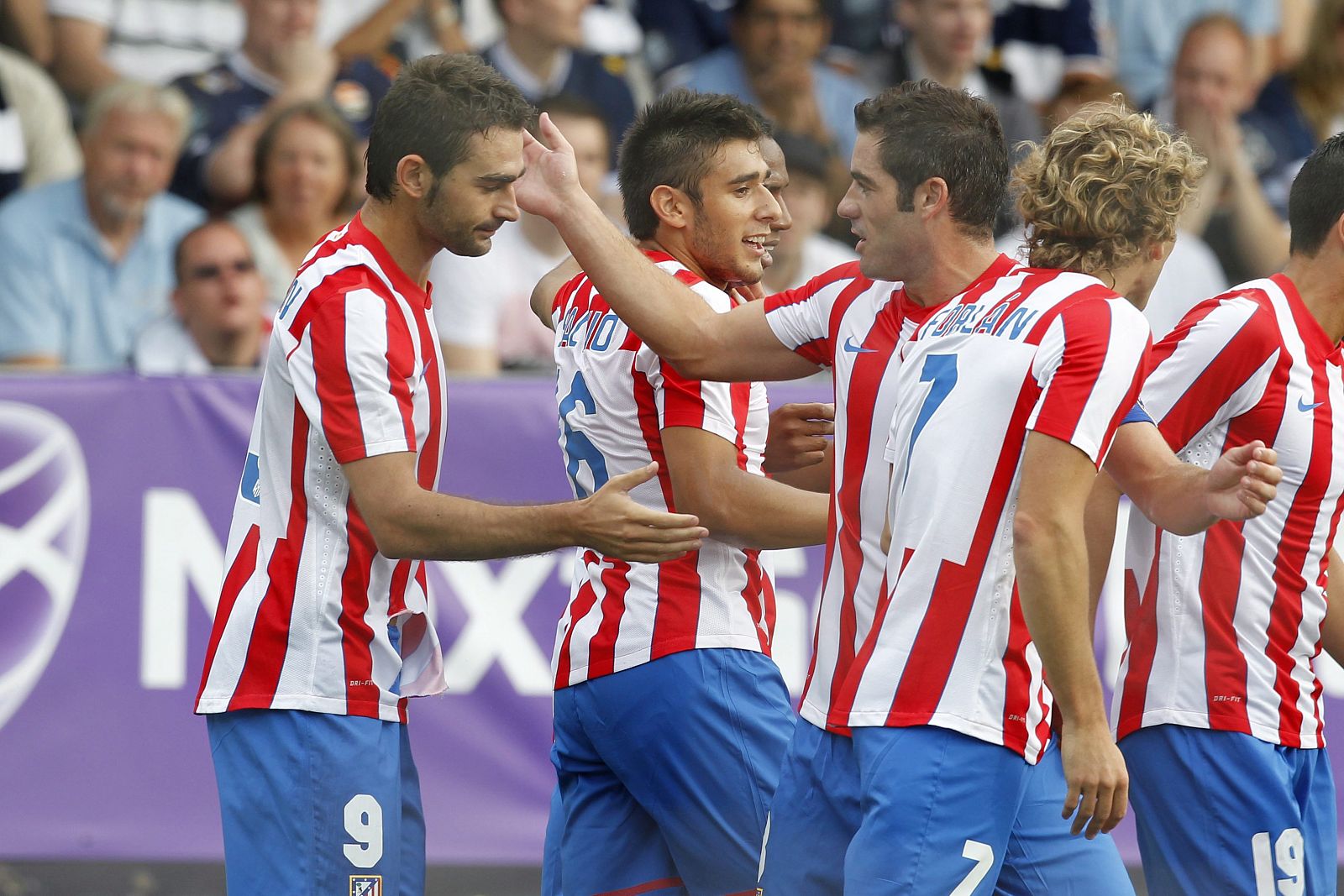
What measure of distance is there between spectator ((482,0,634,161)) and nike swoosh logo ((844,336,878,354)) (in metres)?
4.94

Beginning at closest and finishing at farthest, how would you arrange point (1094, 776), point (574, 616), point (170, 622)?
1. point (1094, 776)
2. point (574, 616)
3. point (170, 622)

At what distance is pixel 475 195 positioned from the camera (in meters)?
3.57

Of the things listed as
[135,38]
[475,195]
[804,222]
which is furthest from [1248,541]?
[135,38]

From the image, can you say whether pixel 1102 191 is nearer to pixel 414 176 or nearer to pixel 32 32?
pixel 414 176

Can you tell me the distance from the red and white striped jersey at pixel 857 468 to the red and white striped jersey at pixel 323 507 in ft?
Answer: 2.95

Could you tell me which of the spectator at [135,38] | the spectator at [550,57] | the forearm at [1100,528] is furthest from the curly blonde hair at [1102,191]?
the spectator at [135,38]

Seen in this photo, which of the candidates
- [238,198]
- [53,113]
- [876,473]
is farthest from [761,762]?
[53,113]

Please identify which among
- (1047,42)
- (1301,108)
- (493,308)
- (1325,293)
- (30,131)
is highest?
(1047,42)

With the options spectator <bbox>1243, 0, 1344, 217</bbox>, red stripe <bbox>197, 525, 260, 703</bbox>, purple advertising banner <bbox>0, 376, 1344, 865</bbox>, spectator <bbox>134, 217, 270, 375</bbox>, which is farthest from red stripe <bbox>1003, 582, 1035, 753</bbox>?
spectator <bbox>1243, 0, 1344, 217</bbox>

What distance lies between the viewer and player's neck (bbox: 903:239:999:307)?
125 inches

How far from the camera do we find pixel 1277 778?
357cm

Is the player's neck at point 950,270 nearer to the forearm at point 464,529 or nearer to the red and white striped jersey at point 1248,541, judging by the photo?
the red and white striped jersey at point 1248,541

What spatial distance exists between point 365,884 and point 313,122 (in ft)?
15.8

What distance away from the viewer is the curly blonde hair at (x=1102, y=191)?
331cm
